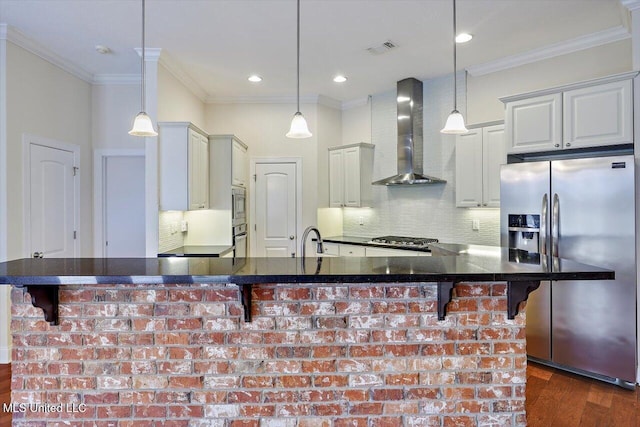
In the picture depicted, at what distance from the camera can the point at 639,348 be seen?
8.91 ft

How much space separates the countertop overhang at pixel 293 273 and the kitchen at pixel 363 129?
6.44 feet

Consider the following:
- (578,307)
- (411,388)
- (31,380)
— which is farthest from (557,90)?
(31,380)

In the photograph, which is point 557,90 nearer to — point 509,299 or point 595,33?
point 595,33

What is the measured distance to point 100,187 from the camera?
14.1 feet

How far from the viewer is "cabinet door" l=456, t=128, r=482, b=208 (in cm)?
394

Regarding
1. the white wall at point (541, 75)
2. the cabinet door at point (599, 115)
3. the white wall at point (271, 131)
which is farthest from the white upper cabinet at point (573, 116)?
the white wall at point (271, 131)

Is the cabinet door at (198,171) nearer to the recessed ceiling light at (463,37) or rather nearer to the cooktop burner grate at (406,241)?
the cooktop burner grate at (406,241)

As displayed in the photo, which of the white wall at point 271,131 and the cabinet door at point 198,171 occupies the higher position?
the white wall at point 271,131

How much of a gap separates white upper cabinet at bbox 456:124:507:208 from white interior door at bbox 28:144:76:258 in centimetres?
438

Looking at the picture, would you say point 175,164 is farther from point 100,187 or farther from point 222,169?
point 100,187

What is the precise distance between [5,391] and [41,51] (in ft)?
10.1

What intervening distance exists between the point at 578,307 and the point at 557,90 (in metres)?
1.84

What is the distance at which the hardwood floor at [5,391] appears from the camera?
7.52 feet

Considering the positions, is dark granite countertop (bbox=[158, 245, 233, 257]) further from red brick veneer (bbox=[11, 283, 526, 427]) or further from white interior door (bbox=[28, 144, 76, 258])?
red brick veneer (bbox=[11, 283, 526, 427])
